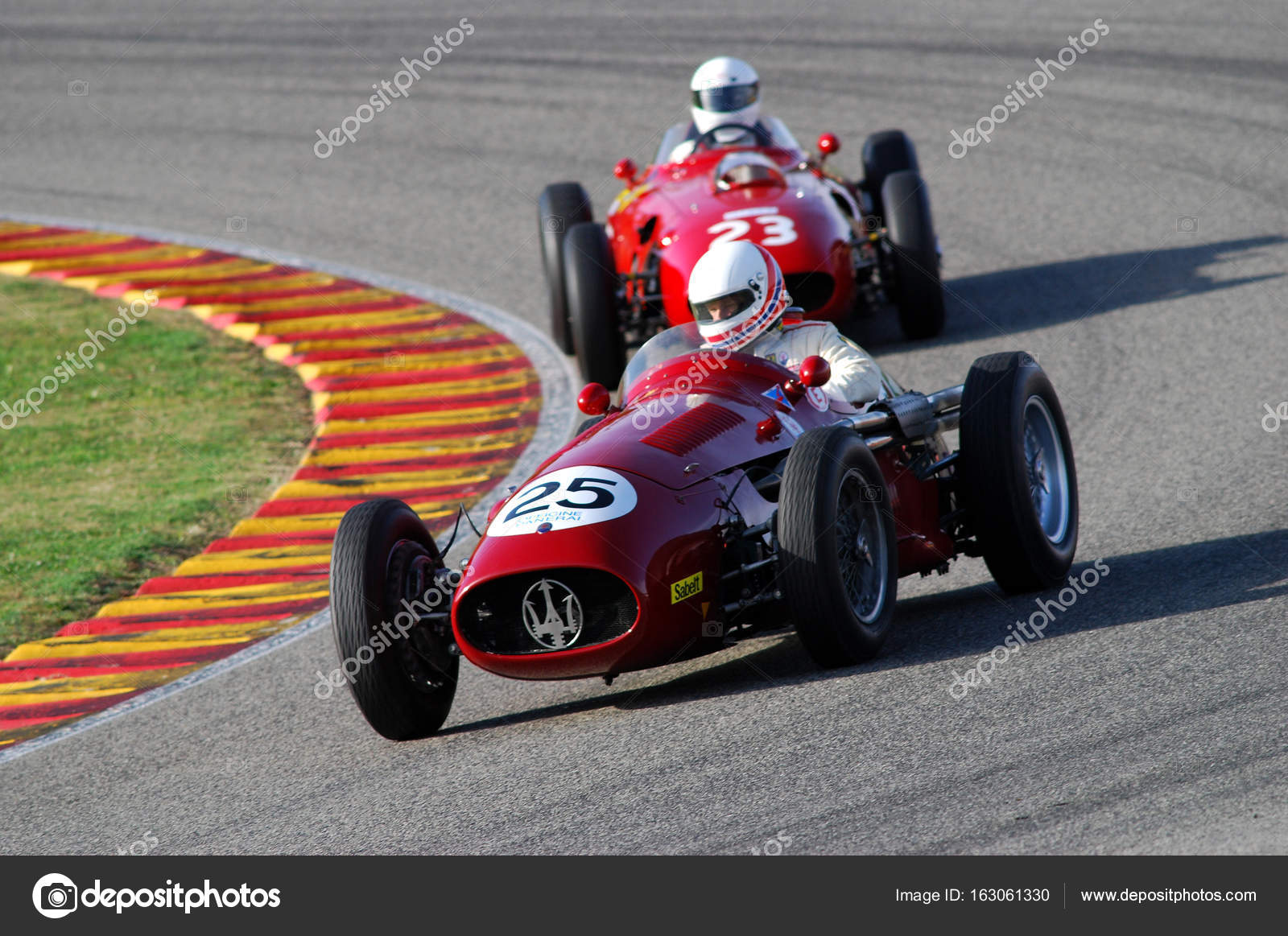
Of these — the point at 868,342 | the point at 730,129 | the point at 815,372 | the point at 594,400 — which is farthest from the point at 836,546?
the point at 730,129

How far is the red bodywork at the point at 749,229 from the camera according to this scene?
10.7m

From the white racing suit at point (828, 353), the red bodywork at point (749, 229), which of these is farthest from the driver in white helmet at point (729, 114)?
the white racing suit at point (828, 353)

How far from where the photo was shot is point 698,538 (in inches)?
237

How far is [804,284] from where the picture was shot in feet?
35.3

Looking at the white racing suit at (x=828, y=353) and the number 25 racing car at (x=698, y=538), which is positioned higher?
the white racing suit at (x=828, y=353)

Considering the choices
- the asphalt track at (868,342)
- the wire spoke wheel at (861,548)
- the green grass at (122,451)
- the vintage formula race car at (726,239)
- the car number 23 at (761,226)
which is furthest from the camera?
the vintage formula race car at (726,239)

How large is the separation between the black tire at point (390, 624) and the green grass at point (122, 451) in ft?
9.35

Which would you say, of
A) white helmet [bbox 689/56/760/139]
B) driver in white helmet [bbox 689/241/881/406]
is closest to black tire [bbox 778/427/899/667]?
driver in white helmet [bbox 689/241/881/406]

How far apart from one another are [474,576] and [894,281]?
6.15m

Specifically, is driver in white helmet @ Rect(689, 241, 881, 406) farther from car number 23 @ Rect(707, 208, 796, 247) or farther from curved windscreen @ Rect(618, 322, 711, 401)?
car number 23 @ Rect(707, 208, 796, 247)

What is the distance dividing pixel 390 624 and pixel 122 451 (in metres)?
5.66

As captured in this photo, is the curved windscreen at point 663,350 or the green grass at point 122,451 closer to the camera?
the curved windscreen at point 663,350

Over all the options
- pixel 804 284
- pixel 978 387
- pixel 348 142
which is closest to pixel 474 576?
pixel 978 387

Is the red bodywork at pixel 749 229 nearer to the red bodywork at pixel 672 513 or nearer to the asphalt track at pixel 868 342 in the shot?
the asphalt track at pixel 868 342
